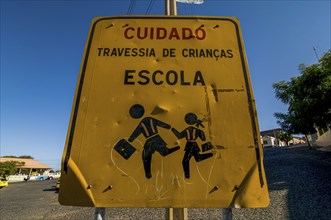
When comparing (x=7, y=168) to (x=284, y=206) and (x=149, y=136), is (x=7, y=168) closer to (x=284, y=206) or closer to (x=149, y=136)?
(x=284, y=206)

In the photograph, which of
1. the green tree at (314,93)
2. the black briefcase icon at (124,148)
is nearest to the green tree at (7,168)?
the green tree at (314,93)

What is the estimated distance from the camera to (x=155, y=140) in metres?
1.40

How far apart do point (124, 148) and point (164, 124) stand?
31 cm

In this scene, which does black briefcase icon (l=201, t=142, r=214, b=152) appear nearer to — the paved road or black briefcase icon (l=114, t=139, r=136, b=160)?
black briefcase icon (l=114, t=139, r=136, b=160)

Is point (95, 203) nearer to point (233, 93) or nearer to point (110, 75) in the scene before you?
point (110, 75)

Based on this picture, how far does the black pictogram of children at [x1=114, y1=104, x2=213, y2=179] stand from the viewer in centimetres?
135

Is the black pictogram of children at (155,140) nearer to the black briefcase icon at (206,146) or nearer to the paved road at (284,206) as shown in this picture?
the black briefcase icon at (206,146)

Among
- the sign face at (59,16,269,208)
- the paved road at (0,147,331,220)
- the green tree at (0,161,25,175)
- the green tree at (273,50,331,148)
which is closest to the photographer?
the sign face at (59,16,269,208)

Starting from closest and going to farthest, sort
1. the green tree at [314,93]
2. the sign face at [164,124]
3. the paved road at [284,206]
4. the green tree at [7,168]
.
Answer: the sign face at [164,124] → the paved road at [284,206] → the green tree at [314,93] → the green tree at [7,168]

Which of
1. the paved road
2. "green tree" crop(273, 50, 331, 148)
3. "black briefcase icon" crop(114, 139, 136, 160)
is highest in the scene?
"green tree" crop(273, 50, 331, 148)

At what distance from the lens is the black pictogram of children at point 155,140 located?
135 cm

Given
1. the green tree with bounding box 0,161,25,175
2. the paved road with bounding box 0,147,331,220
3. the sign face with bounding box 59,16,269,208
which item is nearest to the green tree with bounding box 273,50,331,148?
the paved road with bounding box 0,147,331,220

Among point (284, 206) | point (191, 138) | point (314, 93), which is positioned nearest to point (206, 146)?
point (191, 138)

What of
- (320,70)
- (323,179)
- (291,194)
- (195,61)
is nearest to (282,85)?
(320,70)
